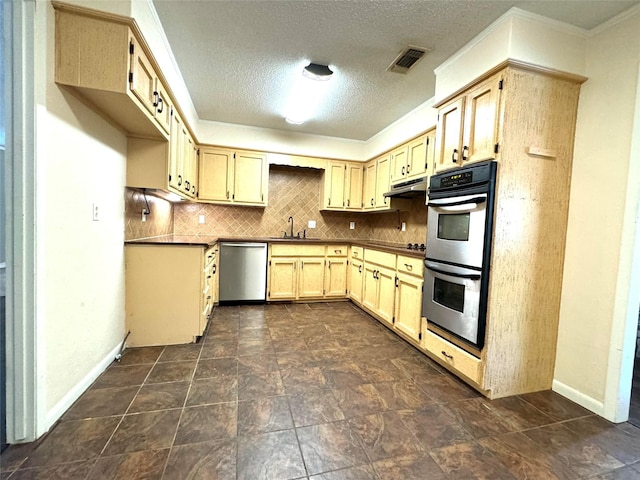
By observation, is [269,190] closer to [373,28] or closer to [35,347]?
[373,28]

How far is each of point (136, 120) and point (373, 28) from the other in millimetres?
1806

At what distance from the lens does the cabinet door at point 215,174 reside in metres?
3.94

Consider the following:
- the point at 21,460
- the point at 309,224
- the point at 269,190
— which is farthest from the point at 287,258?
the point at 21,460

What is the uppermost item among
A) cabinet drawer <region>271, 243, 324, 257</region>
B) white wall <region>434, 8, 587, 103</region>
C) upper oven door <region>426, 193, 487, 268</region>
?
white wall <region>434, 8, 587, 103</region>

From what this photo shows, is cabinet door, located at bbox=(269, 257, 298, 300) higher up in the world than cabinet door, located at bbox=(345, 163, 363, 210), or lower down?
lower down

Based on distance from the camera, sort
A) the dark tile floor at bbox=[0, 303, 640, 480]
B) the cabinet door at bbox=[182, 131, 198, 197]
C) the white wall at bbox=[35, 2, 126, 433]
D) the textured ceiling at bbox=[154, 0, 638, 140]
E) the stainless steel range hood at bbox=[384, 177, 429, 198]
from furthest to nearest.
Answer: the cabinet door at bbox=[182, 131, 198, 197] → the stainless steel range hood at bbox=[384, 177, 429, 198] → the textured ceiling at bbox=[154, 0, 638, 140] → the white wall at bbox=[35, 2, 126, 433] → the dark tile floor at bbox=[0, 303, 640, 480]

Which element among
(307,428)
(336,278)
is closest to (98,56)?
(307,428)

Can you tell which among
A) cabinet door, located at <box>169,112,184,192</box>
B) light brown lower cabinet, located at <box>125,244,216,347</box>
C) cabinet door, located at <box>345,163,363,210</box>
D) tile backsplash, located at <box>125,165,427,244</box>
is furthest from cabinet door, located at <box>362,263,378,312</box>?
cabinet door, located at <box>169,112,184,192</box>

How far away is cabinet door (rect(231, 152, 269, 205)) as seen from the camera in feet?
13.3

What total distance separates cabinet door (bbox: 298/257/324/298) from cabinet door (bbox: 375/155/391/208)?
1.18m

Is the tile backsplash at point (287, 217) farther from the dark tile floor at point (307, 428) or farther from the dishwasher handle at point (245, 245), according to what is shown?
the dark tile floor at point (307, 428)

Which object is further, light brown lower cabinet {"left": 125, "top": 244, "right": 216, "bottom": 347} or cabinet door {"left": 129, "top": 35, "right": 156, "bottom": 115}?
light brown lower cabinet {"left": 125, "top": 244, "right": 216, "bottom": 347}

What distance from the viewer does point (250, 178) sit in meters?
4.10

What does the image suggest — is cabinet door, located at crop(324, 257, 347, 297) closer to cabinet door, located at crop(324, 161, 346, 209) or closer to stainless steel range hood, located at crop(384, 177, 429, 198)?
cabinet door, located at crop(324, 161, 346, 209)
